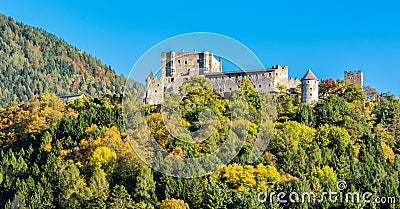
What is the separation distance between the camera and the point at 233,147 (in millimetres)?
47031

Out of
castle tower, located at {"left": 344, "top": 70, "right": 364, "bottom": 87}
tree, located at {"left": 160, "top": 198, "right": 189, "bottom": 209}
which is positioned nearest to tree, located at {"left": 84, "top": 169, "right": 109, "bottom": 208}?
tree, located at {"left": 160, "top": 198, "right": 189, "bottom": 209}

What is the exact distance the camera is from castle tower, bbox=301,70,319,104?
62969 millimetres

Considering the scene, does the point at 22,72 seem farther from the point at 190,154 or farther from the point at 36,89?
the point at 190,154

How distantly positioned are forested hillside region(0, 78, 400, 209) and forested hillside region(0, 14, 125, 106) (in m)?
81.5

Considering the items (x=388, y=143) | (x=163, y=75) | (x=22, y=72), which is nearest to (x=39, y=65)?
(x=22, y=72)

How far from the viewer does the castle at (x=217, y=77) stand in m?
61.4

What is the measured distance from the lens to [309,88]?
209ft

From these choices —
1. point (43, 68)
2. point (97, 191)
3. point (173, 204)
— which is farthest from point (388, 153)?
point (43, 68)

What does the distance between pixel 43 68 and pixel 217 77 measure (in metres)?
93.9

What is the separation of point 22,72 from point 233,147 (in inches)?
4194

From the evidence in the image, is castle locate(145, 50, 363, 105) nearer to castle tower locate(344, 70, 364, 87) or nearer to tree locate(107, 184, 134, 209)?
castle tower locate(344, 70, 364, 87)

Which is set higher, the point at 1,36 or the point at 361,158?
the point at 1,36

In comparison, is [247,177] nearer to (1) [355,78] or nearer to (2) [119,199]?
(2) [119,199]

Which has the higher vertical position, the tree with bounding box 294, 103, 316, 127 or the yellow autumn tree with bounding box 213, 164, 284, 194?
the tree with bounding box 294, 103, 316, 127
